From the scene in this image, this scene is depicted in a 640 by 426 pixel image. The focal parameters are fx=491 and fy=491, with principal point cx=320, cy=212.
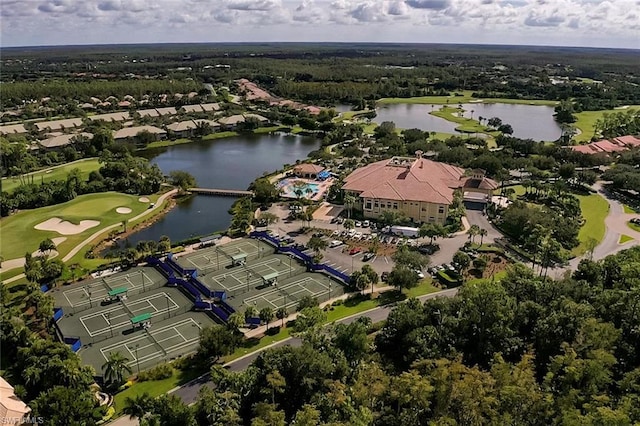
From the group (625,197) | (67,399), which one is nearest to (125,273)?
(67,399)

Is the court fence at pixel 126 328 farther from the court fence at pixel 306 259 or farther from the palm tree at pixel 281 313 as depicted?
the court fence at pixel 306 259

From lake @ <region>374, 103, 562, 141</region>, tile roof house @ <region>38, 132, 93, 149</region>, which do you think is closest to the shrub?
tile roof house @ <region>38, 132, 93, 149</region>

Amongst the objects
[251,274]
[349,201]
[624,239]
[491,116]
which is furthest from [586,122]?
[251,274]

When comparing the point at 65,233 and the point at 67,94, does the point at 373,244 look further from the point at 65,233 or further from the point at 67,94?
the point at 67,94

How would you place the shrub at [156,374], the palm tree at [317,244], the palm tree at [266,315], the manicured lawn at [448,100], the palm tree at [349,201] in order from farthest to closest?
the manicured lawn at [448,100] → the palm tree at [349,201] → the palm tree at [317,244] → the palm tree at [266,315] → the shrub at [156,374]

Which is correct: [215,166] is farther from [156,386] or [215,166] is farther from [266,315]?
[156,386]

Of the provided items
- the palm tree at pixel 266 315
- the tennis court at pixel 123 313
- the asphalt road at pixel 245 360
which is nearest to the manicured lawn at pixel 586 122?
the asphalt road at pixel 245 360

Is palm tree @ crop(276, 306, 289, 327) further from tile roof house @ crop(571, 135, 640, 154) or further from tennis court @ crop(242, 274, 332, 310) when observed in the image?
tile roof house @ crop(571, 135, 640, 154)
